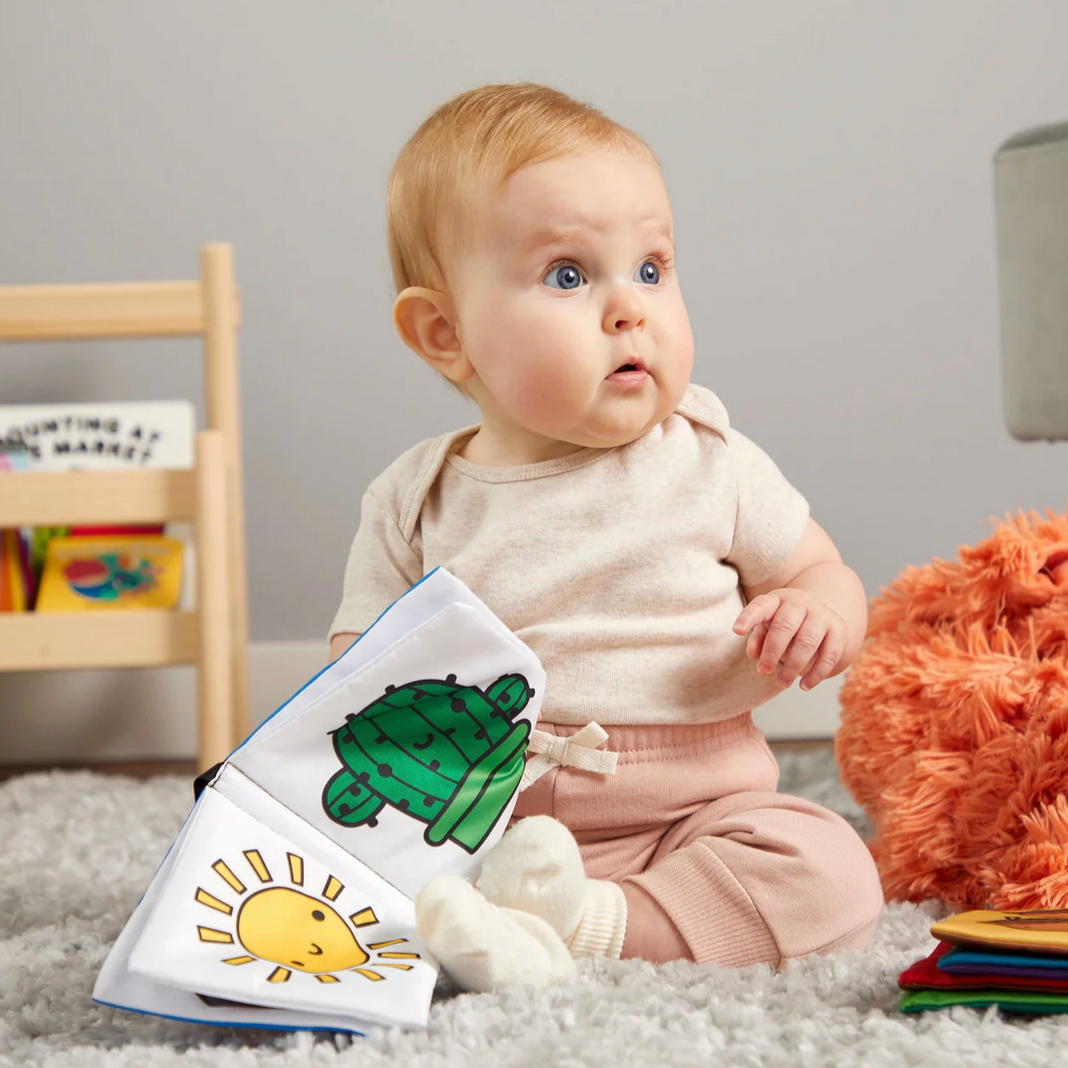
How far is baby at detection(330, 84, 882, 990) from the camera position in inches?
27.4

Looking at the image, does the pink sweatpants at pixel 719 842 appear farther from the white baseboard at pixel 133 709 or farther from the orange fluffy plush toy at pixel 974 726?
the white baseboard at pixel 133 709

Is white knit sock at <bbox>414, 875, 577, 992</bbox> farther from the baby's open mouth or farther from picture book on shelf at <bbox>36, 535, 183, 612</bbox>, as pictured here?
picture book on shelf at <bbox>36, 535, 183, 612</bbox>

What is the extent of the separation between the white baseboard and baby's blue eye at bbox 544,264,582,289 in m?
0.91

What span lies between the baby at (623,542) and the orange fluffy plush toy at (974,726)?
11cm

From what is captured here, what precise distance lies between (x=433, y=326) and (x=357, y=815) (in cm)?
33

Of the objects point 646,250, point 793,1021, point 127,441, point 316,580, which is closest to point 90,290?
point 127,441

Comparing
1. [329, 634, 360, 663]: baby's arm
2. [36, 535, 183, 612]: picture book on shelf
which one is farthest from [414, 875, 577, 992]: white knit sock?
[36, 535, 183, 612]: picture book on shelf

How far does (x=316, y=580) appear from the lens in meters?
1.58

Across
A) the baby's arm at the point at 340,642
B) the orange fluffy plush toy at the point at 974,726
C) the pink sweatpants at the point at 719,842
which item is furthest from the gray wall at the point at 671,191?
the pink sweatpants at the point at 719,842

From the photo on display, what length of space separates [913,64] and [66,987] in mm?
1397

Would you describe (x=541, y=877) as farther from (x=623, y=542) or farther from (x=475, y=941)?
(x=623, y=542)

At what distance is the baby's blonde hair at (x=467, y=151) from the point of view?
75 centimetres

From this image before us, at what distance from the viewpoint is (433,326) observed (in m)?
0.82

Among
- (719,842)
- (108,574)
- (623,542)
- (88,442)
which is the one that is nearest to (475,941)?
(719,842)
